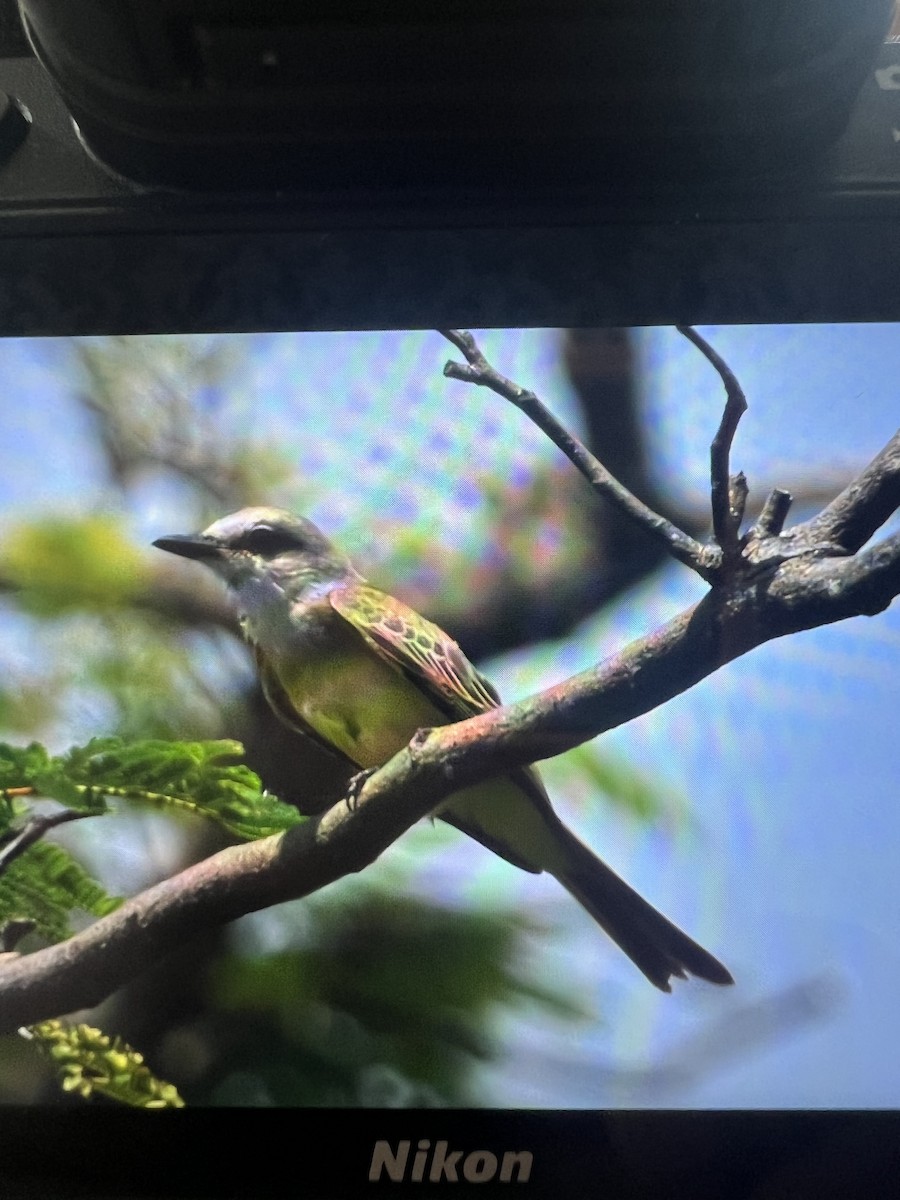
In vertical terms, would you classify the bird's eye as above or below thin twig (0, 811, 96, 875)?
above

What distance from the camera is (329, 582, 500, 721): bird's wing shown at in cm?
57

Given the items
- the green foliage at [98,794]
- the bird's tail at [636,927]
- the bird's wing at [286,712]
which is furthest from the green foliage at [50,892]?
the bird's tail at [636,927]

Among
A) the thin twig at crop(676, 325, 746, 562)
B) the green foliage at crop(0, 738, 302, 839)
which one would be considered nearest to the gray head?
the green foliage at crop(0, 738, 302, 839)

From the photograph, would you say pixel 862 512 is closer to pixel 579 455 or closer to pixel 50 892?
pixel 579 455

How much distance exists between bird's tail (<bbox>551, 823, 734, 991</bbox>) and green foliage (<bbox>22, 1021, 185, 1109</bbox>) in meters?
0.26

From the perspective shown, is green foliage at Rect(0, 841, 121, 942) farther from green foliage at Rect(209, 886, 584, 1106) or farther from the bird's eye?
the bird's eye

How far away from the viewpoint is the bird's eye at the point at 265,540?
60 centimetres

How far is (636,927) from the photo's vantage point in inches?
21.7

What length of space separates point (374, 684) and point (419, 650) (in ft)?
0.13

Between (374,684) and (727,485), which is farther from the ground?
(727,485)

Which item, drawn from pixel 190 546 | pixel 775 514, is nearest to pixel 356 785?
pixel 190 546

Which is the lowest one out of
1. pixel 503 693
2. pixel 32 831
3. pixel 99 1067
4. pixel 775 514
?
pixel 99 1067

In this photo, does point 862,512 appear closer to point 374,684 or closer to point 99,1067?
point 374,684

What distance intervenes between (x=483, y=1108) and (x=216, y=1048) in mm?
154
